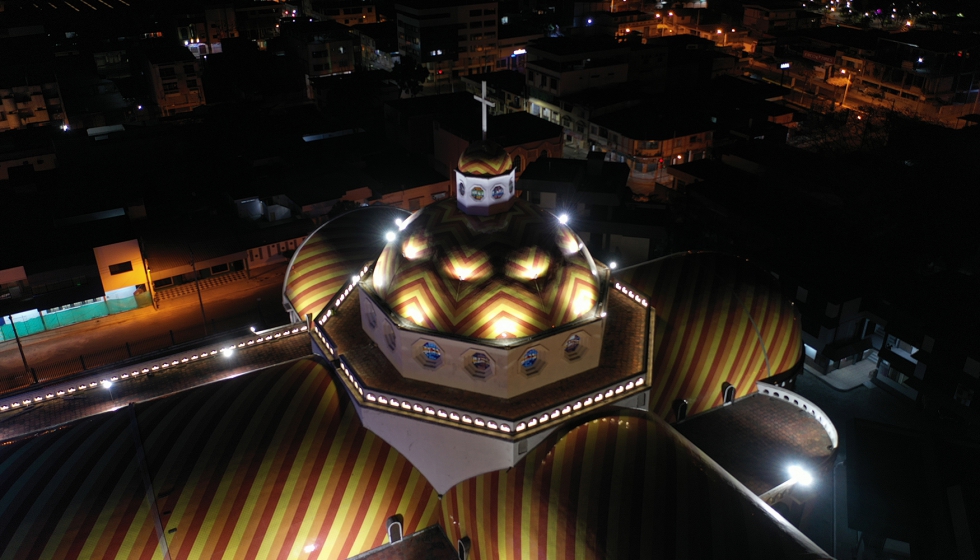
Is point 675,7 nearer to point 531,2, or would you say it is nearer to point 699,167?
point 531,2

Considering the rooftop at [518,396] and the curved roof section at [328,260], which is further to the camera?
the curved roof section at [328,260]

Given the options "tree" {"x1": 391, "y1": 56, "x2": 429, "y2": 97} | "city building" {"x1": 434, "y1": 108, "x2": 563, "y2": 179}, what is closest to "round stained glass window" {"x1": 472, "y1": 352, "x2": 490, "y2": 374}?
"city building" {"x1": 434, "y1": 108, "x2": 563, "y2": 179}

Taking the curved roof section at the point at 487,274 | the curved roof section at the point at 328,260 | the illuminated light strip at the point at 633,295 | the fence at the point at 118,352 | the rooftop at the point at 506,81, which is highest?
the curved roof section at the point at 487,274

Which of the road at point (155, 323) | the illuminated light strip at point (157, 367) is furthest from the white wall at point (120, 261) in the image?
the illuminated light strip at point (157, 367)

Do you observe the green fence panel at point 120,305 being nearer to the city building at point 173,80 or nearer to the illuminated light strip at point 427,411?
the illuminated light strip at point 427,411

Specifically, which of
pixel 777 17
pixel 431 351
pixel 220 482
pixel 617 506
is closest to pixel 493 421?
pixel 431 351

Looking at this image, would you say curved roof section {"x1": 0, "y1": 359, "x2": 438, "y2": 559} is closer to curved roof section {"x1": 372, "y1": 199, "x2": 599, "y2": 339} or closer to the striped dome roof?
curved roof section {"x1": 372, "y1": 199, "x2": 599, "y2": 339}
